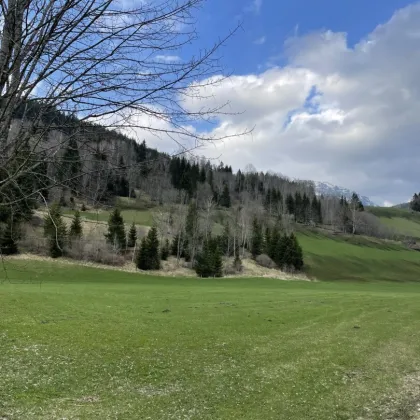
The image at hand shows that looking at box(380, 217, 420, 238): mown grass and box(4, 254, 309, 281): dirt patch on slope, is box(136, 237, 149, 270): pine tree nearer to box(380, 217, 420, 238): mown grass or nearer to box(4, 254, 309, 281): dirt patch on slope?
box(4, 254, 309, 281): dirt patch on slope

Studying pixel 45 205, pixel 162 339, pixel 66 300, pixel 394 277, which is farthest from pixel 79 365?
pixel 394 277

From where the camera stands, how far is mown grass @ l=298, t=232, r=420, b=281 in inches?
3329

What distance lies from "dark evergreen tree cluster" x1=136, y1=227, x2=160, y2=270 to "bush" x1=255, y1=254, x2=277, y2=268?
23.1m

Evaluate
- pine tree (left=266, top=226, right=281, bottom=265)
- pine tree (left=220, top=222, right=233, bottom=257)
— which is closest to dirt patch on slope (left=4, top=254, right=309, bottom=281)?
pine tree (left=266, top=226, right=281, bottom=265)

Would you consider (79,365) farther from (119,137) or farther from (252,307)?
(252,307)

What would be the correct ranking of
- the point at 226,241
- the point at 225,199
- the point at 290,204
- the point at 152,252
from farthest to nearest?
the point at 290,204 < the point at 225,199 < the point at 226,241 < the point at 152,252

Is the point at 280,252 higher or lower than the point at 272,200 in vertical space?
lower

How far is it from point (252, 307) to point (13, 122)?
21.7 metres

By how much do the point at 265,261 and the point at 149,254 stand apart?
85.0ft

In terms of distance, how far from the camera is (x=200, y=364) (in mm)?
12312

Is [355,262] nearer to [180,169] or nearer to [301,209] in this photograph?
[301,209]

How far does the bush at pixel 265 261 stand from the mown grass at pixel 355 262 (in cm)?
868

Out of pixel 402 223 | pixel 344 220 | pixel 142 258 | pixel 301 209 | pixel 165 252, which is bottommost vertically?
pixel 142 258

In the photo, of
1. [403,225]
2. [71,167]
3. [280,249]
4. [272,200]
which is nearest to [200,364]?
[71,167]
